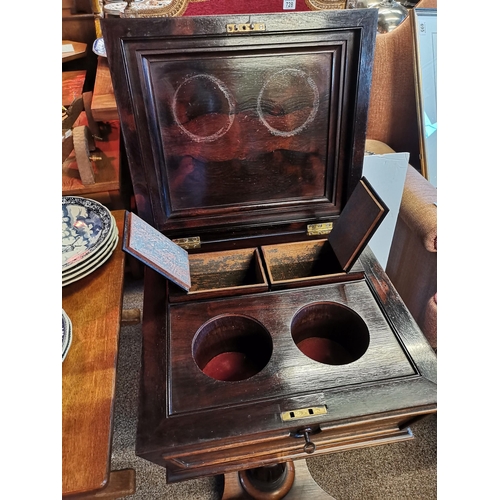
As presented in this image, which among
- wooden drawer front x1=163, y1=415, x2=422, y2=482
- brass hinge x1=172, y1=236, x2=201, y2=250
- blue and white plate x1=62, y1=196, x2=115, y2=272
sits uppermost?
brass hinge x1=172, y1=236, x2=201, y2=250

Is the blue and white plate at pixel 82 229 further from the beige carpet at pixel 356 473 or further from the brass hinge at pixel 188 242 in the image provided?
the beige carpet at pixel 356 473

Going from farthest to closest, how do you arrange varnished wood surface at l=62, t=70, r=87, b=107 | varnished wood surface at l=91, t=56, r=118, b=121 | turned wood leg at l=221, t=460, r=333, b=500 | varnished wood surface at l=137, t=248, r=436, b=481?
varnished wood surface at l=62, t=70, r=87, b=107, varnished wood surface at l=91, t=56, r=118, b=121, turned wood leg at l=221, t=460, r=333, b=500, varnished wood surface at l=137, t=248, r=436, b=481

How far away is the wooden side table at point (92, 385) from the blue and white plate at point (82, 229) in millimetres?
65

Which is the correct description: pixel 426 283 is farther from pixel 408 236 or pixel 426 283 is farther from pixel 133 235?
pixel 133 235

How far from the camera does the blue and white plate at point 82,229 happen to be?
41.1 inches

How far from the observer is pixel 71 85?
2.09m

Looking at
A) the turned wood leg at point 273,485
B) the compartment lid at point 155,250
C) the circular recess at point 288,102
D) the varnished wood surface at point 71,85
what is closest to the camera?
the compartment lid at point 155,250

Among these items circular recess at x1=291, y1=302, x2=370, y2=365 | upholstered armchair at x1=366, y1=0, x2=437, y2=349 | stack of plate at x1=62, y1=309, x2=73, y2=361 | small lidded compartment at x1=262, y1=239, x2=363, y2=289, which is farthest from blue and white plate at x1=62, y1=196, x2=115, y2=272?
upholstered armchair at x1=366, y1=0, x2=437, y2=349

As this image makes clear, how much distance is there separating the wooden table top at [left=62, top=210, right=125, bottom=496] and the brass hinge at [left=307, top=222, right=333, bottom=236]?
510 mm

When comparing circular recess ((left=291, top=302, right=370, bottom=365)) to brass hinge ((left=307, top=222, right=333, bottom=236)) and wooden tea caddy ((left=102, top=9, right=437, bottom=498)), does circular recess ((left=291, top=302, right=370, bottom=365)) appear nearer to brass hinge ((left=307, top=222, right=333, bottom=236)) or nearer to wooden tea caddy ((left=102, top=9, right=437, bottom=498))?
wooden tea caddy ((left=102, top=9, right=437, bottom=498))

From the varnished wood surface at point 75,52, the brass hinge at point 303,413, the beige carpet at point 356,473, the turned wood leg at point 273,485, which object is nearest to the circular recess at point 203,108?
the brass hinge at point 303,413

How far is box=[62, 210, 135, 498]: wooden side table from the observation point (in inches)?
27.9

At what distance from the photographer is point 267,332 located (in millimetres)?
820

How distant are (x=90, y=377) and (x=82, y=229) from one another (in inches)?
17.6
